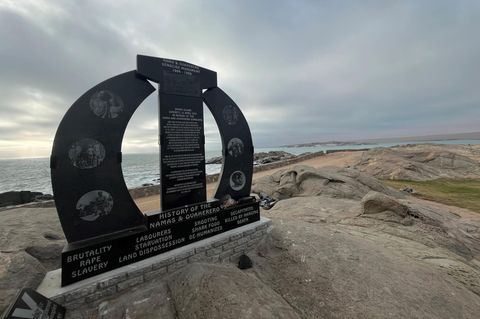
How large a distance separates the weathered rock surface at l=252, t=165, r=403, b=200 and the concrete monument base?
6.57m

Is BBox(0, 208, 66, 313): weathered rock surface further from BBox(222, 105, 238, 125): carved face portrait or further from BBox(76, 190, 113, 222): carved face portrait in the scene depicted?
BBox(222, 105, 238, 125): carved face portrait

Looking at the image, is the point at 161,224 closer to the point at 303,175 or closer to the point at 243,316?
the point at 243,316

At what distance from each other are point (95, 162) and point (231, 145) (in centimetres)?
311

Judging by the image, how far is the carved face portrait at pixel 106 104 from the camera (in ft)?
13.9

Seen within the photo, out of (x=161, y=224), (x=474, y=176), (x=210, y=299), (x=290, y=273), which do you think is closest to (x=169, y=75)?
(x=161, y=224)

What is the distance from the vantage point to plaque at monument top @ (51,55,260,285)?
12.9ft

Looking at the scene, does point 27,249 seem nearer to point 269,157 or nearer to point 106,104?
point 106,104

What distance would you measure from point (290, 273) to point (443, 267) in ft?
11.2

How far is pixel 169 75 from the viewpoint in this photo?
506cm

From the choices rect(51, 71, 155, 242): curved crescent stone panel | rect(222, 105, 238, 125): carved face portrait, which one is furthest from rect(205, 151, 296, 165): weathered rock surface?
rect(51, 71, 155, 242): curved crescent stone panel

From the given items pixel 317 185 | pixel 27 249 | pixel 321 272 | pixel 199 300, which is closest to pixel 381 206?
pixel 321 272

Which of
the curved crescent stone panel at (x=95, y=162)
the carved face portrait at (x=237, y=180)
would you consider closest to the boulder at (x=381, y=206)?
the carved face portrait at (x=237, y=180)

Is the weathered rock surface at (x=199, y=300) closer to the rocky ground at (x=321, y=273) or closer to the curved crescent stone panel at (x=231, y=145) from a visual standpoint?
the rocky ground at (x=321, y=273)

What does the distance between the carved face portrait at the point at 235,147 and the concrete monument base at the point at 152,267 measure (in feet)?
6.03
